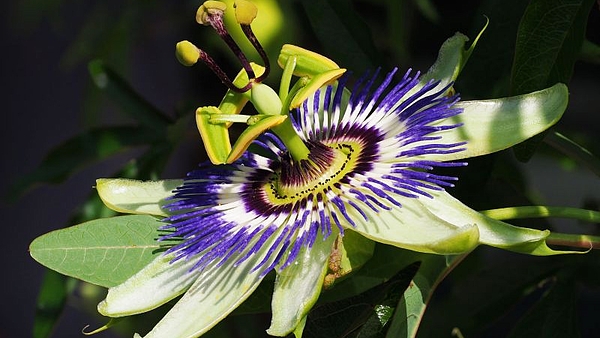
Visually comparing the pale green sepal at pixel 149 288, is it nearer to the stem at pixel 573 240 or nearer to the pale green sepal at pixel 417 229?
the pale green sepal at pixel 417 229

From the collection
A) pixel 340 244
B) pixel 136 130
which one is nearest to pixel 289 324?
pixel 340 244

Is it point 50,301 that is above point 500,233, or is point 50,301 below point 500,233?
below

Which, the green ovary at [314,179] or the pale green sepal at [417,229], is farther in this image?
the green ovary at [314,179]

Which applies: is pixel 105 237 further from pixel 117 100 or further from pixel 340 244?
pixel 117 100

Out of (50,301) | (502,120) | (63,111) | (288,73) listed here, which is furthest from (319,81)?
(63,111)

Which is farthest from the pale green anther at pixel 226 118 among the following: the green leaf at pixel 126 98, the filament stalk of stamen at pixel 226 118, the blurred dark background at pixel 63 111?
the blurred dark background at pixel 63 111

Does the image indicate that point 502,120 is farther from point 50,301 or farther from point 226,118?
point 50,301
